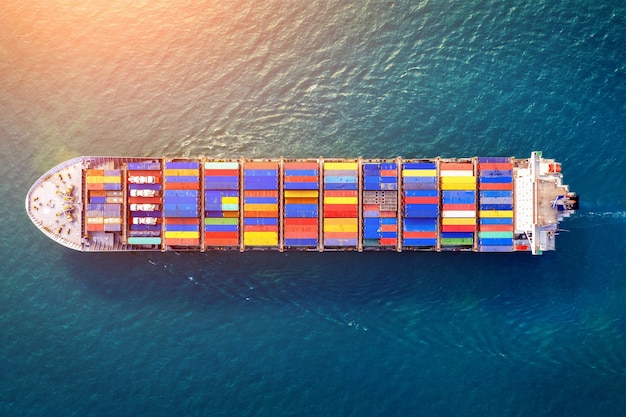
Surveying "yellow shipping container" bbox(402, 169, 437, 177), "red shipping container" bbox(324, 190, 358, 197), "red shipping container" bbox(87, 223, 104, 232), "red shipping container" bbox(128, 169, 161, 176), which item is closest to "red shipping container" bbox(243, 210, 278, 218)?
"red shipping container" bbox(324, 190, 358, 197)

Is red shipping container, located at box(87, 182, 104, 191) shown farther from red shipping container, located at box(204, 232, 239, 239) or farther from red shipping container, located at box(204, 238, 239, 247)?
red shipping container, located at box(204, 238, 239, 247)

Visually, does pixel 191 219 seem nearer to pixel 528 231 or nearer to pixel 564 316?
pixel 528 231

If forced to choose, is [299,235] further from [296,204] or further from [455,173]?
[455,173]

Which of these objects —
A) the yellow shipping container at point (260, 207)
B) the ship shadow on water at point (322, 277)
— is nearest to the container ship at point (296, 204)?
the yellow shipping container at point (260, 207)

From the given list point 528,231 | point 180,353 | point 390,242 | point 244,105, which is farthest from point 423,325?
point 244,105

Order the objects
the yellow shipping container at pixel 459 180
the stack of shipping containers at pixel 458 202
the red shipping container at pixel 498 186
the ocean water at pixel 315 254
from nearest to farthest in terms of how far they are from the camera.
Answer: the yellow shipping container at pixel 459 180 < the stack of shipping containers at pixel 458 202 < the red shipping container at pixel 498 186 < the ocean water at pixel 315 254

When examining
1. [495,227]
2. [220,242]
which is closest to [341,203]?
[220,242]

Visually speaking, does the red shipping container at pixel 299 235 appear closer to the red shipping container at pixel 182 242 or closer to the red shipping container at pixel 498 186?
the red shipping container at pixel 182 242
